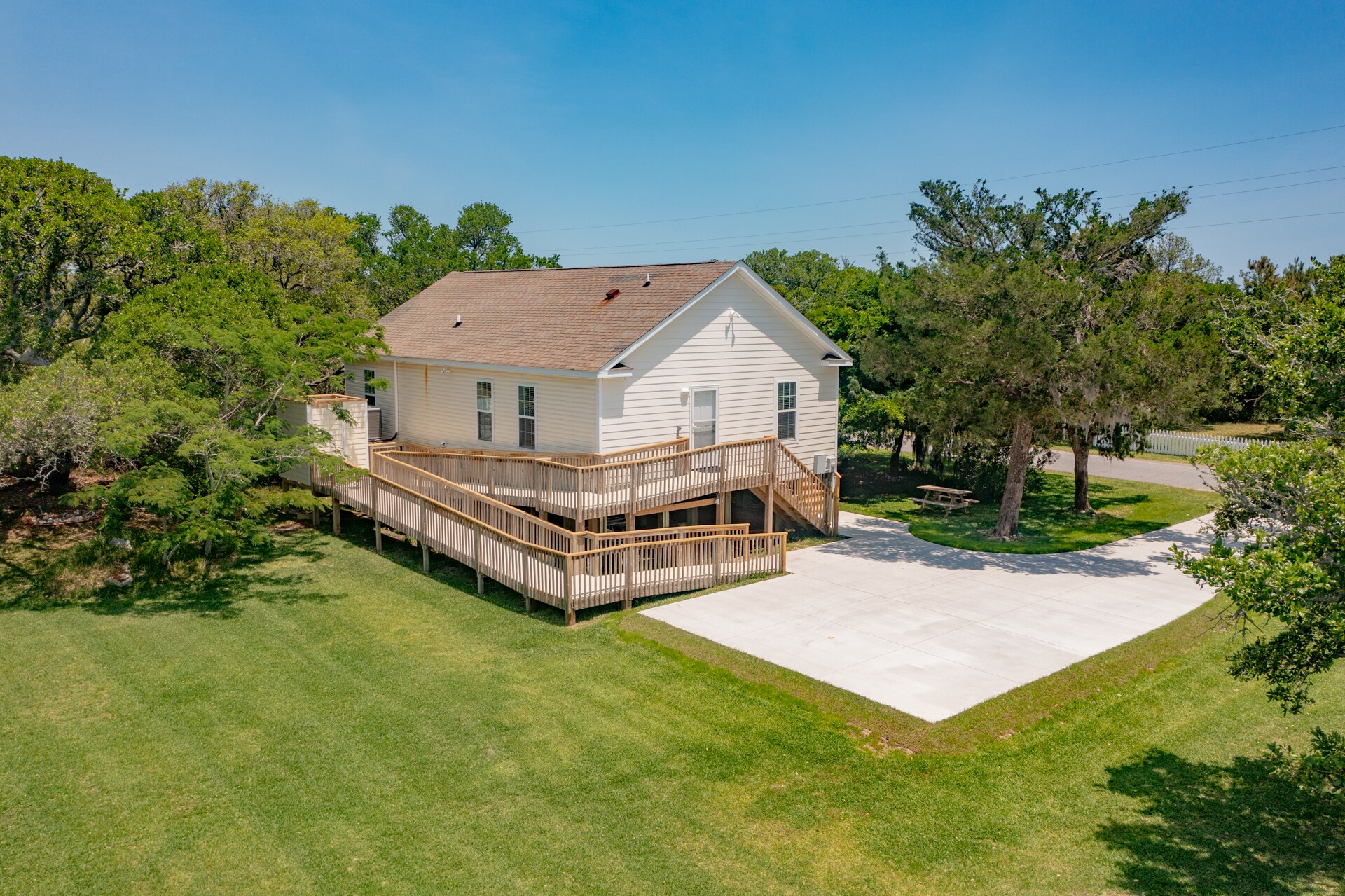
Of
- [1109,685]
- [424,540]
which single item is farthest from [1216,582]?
[424,540]

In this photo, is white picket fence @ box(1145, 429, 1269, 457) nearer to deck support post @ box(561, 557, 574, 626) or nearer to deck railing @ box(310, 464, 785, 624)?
deck railing @ box(310, 464, 785, 624)

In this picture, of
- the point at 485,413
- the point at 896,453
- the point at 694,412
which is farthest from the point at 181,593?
the point at 896,453

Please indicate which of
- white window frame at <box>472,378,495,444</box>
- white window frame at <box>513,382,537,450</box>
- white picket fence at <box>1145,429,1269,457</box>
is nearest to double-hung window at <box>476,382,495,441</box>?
white window frame at <box>472,378,495,444</box>

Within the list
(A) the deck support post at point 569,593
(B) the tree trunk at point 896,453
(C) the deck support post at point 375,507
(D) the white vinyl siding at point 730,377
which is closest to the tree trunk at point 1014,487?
(D) the white vinyl siding at point 730,377

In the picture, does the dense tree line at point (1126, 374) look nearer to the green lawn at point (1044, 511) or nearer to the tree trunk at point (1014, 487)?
the tree trunk at point (1014, 487)

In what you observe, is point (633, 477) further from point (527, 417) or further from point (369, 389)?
point (369, 389)
